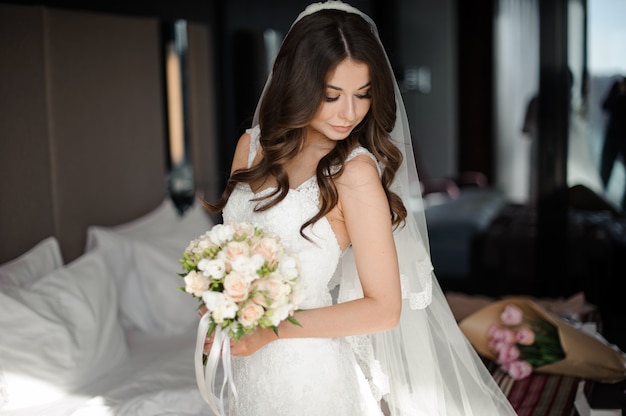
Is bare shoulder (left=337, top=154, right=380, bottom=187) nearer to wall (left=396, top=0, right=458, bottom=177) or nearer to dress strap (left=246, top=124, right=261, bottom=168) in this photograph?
dress strap (left=246, top=124, right=261, bottom=168)

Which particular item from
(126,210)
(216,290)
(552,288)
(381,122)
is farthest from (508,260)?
(216,290)

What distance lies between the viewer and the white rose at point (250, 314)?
171 centimetres

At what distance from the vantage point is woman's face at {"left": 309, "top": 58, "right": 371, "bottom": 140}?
1966 mm

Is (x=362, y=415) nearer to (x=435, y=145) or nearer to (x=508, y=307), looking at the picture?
(x=508, y=307)

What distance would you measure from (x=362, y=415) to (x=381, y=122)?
811mm

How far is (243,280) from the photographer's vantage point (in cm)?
171

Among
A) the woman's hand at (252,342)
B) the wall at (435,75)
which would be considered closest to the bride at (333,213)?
the woman's hand at (252,342)

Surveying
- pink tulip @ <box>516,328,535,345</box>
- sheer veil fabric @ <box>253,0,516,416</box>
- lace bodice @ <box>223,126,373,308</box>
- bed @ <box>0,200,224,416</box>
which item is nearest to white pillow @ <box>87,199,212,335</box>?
bed @ <box>0,200,224,416</box>

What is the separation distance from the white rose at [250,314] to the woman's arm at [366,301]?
0.18 meters

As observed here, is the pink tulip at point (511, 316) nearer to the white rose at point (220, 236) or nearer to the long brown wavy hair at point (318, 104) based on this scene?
the long brown wavy hair at point (318, 104)

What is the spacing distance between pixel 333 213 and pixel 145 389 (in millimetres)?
1277

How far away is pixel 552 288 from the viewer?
16.0ft

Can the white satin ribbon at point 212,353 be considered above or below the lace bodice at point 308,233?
below

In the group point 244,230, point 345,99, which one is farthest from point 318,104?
point 244,230
